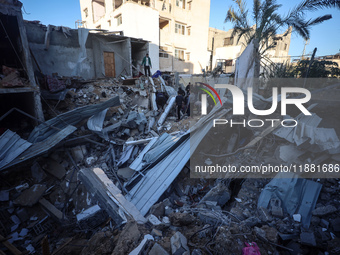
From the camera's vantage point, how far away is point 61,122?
217 inches

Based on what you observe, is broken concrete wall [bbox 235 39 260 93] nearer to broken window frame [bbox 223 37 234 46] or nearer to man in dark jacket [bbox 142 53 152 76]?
man in dark jacket [bbox 142 53 152 76]

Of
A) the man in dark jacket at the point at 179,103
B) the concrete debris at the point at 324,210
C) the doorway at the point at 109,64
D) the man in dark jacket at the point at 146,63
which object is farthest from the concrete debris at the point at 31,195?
the doorway at the point at 109,64

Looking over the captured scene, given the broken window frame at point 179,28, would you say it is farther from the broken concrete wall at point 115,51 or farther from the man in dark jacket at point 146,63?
the man in dark jacket at point 146,63

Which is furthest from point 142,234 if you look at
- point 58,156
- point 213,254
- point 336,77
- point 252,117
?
point 336,77

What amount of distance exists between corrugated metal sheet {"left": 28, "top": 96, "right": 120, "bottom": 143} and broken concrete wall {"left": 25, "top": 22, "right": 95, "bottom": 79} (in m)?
6.97

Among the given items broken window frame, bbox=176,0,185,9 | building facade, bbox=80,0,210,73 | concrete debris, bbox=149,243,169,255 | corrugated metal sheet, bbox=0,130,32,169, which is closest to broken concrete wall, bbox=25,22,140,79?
building facade, bbox=80,0,210,73

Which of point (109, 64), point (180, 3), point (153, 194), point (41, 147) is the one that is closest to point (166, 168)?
point (153, 194)

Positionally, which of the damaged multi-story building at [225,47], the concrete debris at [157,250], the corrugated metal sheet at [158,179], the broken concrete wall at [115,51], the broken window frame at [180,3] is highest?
the broken window frame at [180,3]

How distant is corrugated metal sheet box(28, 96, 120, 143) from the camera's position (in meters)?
5.20

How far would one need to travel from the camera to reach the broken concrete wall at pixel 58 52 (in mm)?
9712

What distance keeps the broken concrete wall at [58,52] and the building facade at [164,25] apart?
4483mm

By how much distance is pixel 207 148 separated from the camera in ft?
17.9

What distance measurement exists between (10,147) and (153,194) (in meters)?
3.97

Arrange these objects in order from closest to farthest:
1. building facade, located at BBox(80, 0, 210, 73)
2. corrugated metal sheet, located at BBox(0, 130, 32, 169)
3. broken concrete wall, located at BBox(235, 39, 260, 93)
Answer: corrugated metal sheet, located at BBox(0, 130, 32, 169) → broken concrete wall, located at BBox(235, 39, 260, 93) → building facade, located at BBox(80, 0, 210, 73)
